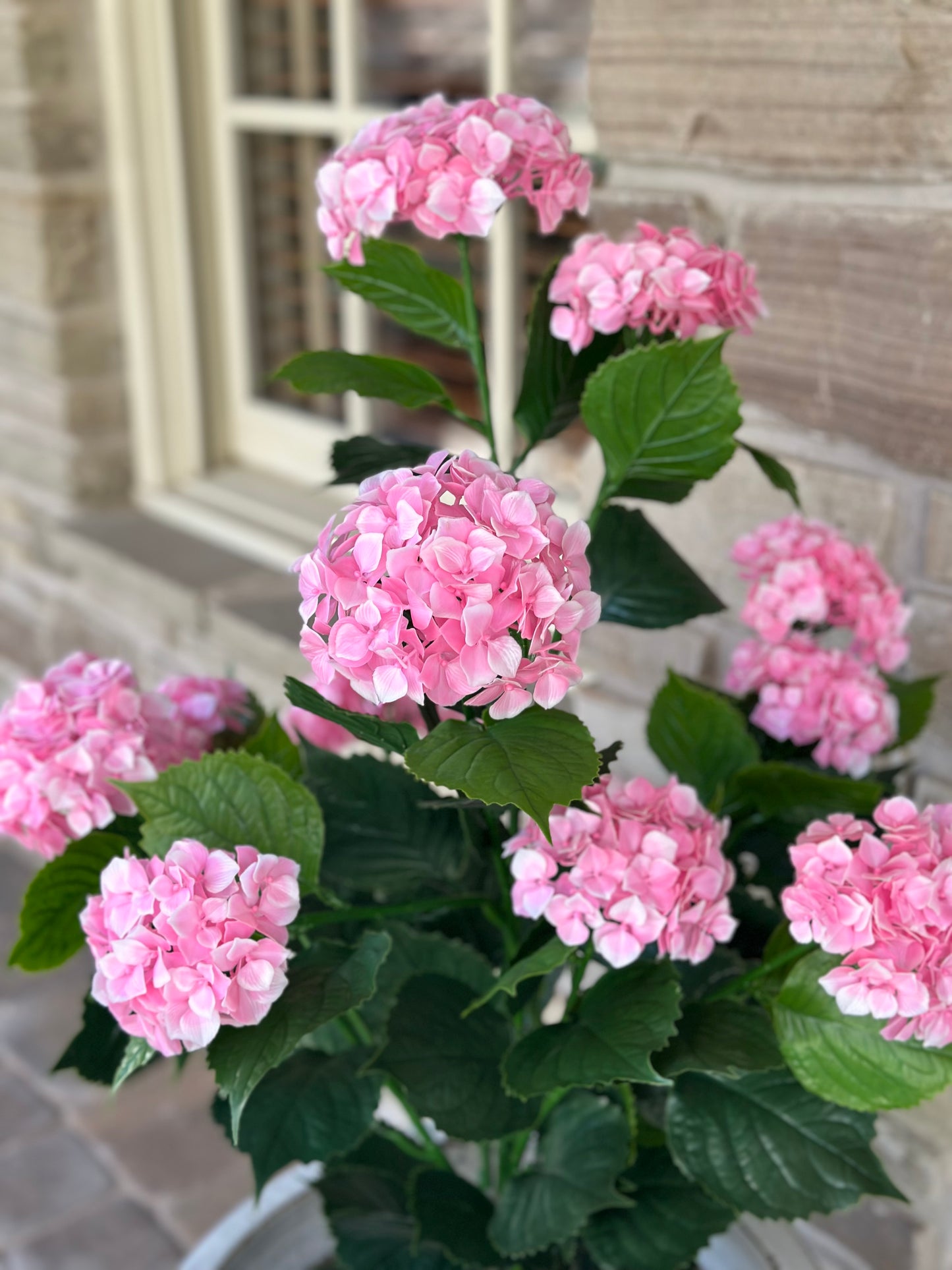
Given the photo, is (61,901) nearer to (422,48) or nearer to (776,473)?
(776,473)

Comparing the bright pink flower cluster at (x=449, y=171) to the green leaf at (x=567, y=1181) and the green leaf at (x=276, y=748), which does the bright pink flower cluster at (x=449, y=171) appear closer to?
the green leaf at (x=276, y=748)

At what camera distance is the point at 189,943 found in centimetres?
60

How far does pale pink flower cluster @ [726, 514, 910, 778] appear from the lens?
81 centimetres

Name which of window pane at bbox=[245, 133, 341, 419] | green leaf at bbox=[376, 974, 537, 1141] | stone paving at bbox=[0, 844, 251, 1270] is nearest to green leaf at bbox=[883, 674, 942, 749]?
green leaf at bbox=[376, 974, 537, 1141]

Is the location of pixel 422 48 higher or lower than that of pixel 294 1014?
higher

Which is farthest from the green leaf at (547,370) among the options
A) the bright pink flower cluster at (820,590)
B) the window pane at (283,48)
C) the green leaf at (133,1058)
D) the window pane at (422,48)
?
the window pane at (283,48)

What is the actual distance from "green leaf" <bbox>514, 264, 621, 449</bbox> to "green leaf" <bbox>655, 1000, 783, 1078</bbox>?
34 cm

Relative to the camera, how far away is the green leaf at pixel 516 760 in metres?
0.53

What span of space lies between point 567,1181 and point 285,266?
1.61 metres

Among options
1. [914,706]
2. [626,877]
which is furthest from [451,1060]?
[914,706]

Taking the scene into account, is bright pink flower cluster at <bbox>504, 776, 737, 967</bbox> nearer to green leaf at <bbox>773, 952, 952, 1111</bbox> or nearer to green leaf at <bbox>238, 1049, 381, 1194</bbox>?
green leaf at <bbox>773, 952, 952, 1111</bbox>

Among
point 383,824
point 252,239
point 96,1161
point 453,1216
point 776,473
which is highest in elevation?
point 776,473

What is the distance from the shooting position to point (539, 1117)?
773mm

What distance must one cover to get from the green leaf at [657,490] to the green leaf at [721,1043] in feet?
0.96
